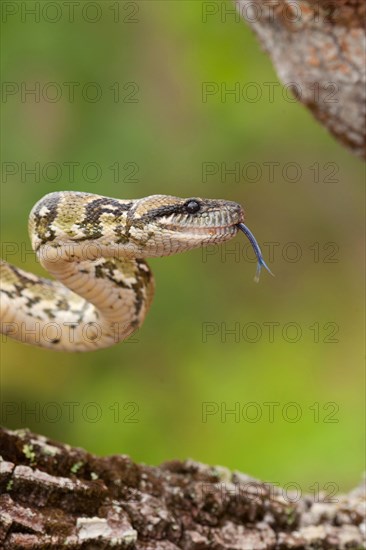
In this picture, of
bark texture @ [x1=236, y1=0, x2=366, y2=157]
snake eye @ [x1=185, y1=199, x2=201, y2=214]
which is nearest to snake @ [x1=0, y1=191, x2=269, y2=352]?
snake eye @ [x1=185, y1=199, x2=201, y2=214]

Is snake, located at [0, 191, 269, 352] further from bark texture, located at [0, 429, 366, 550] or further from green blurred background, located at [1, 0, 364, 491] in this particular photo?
green blurred background, located at [1, 0, 364, 491]

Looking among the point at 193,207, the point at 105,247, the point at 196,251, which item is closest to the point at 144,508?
the point at 105,247

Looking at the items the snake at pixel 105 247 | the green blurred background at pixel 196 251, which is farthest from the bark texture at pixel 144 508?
the green blurred background at pixel 196 251

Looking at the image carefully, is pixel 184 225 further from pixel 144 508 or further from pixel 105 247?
pixel 144 508

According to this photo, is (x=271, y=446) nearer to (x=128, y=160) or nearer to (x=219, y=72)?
(x=128, y=160)

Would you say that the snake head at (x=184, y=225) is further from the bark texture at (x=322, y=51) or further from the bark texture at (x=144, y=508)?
the bark texture at (x=322, y=51)

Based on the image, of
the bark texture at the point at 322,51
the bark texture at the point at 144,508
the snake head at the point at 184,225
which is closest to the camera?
the bark texture at the point at 144,508
